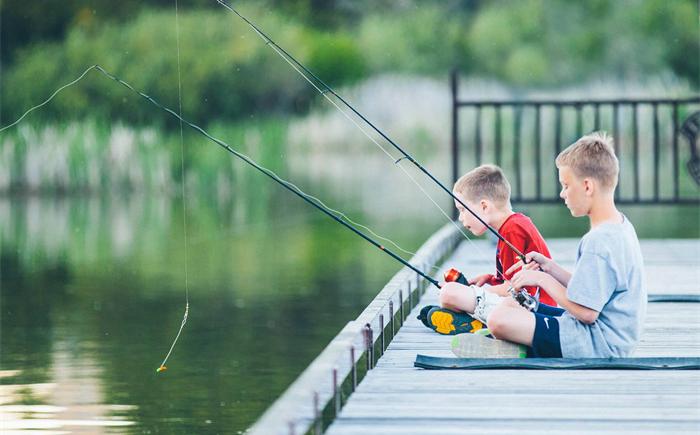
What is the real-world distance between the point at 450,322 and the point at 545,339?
0.86m

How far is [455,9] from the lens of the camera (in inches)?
1362

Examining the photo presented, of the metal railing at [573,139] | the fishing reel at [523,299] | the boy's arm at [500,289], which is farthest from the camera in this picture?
the metal railing at [573,139]

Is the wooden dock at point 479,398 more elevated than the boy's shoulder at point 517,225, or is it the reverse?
the boy's shoulder at point 517,225

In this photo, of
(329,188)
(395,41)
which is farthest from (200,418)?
(395,41)

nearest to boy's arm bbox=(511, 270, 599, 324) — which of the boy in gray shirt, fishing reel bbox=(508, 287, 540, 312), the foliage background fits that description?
the boy in gray shirt

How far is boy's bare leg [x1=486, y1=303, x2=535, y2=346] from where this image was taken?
5.25 m

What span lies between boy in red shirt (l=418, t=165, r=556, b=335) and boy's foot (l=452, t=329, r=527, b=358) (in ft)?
0.86

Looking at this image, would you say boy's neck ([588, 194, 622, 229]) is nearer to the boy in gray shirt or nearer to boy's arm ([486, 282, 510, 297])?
the boy in gray shirt

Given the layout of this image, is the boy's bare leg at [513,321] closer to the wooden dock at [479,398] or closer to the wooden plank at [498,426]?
the wooden dock at [479,398]

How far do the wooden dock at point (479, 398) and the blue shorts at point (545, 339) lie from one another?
3.3 inches

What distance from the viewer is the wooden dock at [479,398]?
14.5ft

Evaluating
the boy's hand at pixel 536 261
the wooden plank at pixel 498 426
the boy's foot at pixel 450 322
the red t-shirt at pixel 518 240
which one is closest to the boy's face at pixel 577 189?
the boy's hand at pixel 536 261

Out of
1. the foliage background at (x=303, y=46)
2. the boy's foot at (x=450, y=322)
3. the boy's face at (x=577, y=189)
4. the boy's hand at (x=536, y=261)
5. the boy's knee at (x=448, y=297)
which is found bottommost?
the boy's foot at (x=450, y=322)

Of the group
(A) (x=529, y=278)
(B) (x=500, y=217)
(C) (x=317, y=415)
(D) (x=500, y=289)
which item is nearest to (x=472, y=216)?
(B) (x=500, y=217)
